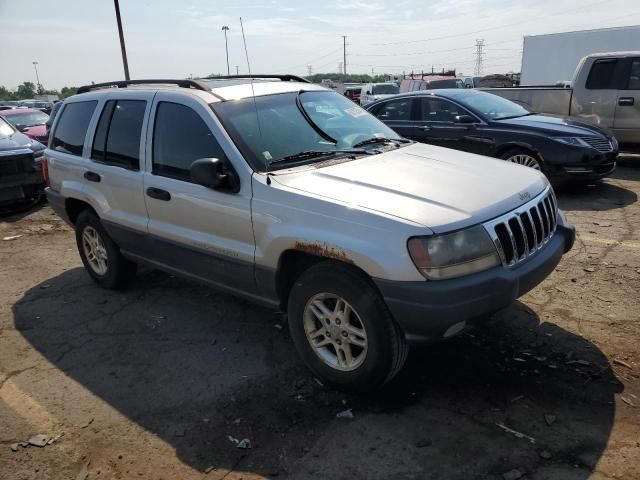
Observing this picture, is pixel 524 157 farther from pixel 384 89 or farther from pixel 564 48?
pixel 384 89

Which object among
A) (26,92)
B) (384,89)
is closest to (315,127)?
(384,89)

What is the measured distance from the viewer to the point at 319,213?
303cm

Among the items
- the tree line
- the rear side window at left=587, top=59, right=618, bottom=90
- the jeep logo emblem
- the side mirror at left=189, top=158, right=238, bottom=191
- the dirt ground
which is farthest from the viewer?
the tree line

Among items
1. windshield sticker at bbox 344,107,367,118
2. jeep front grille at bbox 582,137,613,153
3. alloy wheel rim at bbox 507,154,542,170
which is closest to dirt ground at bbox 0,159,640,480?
windshield sticker at bbox 344,107,367,118

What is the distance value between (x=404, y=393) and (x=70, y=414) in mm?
2064

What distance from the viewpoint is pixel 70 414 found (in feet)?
10.8

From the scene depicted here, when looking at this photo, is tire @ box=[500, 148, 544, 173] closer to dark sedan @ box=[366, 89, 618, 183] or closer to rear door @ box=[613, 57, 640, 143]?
dark sedan @ box=[366, 89, 618, 183]

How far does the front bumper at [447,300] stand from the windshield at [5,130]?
8.75 m

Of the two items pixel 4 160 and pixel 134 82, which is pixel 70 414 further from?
pixel 4 160

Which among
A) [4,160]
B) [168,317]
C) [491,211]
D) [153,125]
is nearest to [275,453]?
[491,211]

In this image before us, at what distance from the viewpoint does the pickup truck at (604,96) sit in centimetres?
953

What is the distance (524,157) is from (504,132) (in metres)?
0.47

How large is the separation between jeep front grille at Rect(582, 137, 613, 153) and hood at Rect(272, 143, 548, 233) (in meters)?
4.44

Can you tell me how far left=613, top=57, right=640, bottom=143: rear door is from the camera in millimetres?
9477
